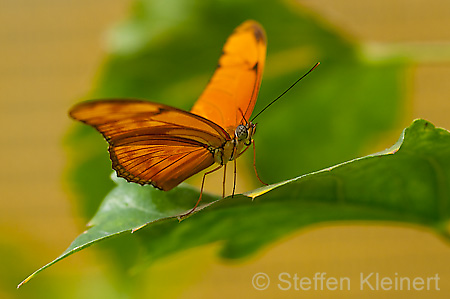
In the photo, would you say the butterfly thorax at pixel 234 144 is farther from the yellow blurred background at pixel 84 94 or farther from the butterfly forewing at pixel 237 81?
the yellow blurred background at pixel 84 94

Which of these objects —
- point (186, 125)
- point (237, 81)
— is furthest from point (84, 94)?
point (186, 125)

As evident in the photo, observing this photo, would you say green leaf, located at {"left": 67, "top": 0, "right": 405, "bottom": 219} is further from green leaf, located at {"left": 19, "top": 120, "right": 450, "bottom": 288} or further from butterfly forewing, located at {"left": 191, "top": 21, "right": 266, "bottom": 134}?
green leaf, located at {"left": 19, "top": 120, "right": 450, "bottom": 288}

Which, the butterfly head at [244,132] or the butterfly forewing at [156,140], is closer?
the butterfly forewing at [156,140]

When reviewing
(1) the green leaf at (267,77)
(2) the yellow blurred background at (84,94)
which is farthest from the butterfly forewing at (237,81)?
(2) the yellow blurred background at (84,94)

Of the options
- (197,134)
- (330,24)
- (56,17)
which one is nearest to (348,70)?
(330,24)

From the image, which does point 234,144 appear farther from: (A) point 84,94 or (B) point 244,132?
(A) point 84,94

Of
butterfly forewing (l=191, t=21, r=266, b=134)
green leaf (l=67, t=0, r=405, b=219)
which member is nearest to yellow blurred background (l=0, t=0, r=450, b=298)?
green leaf (l=67, t=0, r=405, b=219)
